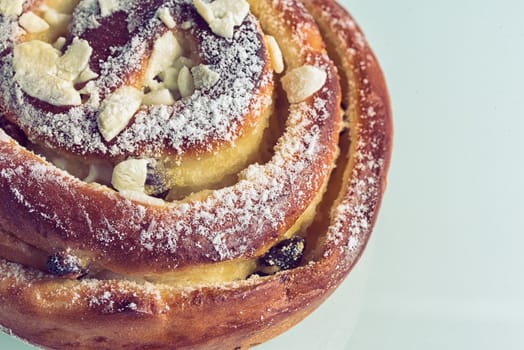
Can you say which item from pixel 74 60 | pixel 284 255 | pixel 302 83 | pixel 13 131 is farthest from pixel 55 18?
pixel 284 255

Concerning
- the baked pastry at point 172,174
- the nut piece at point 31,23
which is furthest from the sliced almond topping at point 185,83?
the nut piece at point 31,23

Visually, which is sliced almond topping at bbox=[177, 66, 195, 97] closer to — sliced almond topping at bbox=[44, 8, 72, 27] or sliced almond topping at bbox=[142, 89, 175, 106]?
sliced almond topping at bbox=[142, 89, 175, 106]

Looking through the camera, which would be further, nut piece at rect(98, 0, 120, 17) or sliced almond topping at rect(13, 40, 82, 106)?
nut piece at rect(98, 0, 120, 17)

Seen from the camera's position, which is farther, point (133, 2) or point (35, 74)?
point (133, 2)

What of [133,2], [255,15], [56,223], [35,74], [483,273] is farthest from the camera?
[483,273]

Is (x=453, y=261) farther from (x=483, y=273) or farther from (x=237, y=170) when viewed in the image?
(x=237, y=170)

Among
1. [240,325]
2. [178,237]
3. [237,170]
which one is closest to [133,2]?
[237,170]

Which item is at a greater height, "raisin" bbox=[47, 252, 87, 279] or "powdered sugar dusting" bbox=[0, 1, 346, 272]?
"powdered sugar dusting" bbox=[0, 1, 346, 272]

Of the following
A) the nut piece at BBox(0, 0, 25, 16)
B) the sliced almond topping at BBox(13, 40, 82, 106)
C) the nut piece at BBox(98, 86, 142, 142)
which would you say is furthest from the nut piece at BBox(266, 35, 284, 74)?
the nut piece at BBox(0, 0, 25, 16)
